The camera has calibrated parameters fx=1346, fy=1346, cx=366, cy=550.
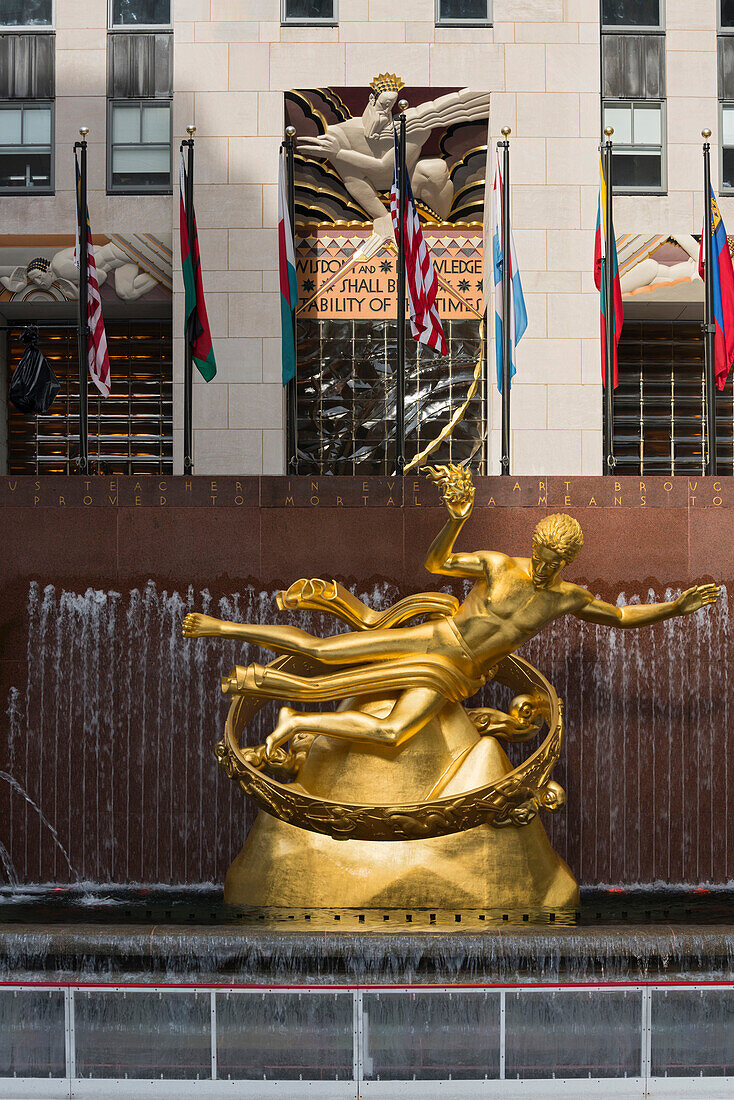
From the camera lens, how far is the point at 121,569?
1403 cm

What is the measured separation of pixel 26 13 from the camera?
22.0 m

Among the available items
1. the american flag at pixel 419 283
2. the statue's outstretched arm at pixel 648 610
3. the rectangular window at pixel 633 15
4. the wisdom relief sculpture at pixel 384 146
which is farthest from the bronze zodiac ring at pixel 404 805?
the rectangular window at pixel 633 15

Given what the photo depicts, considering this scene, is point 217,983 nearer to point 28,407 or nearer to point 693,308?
point 28,407

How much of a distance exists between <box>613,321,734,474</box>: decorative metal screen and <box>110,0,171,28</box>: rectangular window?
9.27 metres

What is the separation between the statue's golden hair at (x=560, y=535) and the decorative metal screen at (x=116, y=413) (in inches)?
528

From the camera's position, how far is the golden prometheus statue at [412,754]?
1047 centimetres

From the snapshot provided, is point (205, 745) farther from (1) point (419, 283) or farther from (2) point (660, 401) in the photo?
(2) point (660, 401)

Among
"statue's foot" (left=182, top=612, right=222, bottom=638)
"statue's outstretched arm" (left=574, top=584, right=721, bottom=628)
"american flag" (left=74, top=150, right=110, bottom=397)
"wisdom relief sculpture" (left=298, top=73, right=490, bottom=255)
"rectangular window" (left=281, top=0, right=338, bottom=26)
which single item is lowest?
"statue's foot" (left=182, top=612, right=222, bottom=638)

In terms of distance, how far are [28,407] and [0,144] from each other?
25.8 feet

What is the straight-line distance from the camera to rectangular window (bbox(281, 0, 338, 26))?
2125cm

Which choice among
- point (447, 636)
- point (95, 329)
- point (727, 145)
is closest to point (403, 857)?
point (447, 636)

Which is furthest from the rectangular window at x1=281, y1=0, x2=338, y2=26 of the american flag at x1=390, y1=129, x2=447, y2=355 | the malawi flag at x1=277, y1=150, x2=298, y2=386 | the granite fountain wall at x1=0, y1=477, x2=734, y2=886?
the granite fountain wall at x1=0, y1=477, x2=734, y2=886

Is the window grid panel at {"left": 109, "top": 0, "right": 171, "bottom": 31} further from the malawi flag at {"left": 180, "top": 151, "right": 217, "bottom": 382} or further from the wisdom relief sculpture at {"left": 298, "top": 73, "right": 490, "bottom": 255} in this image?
the malawi flag at {"left": 180, "top": 151, "right": 217, "bottom": 382}

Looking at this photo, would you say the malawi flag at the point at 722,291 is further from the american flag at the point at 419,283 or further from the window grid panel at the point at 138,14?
the window grid panel at the point at 138,14
